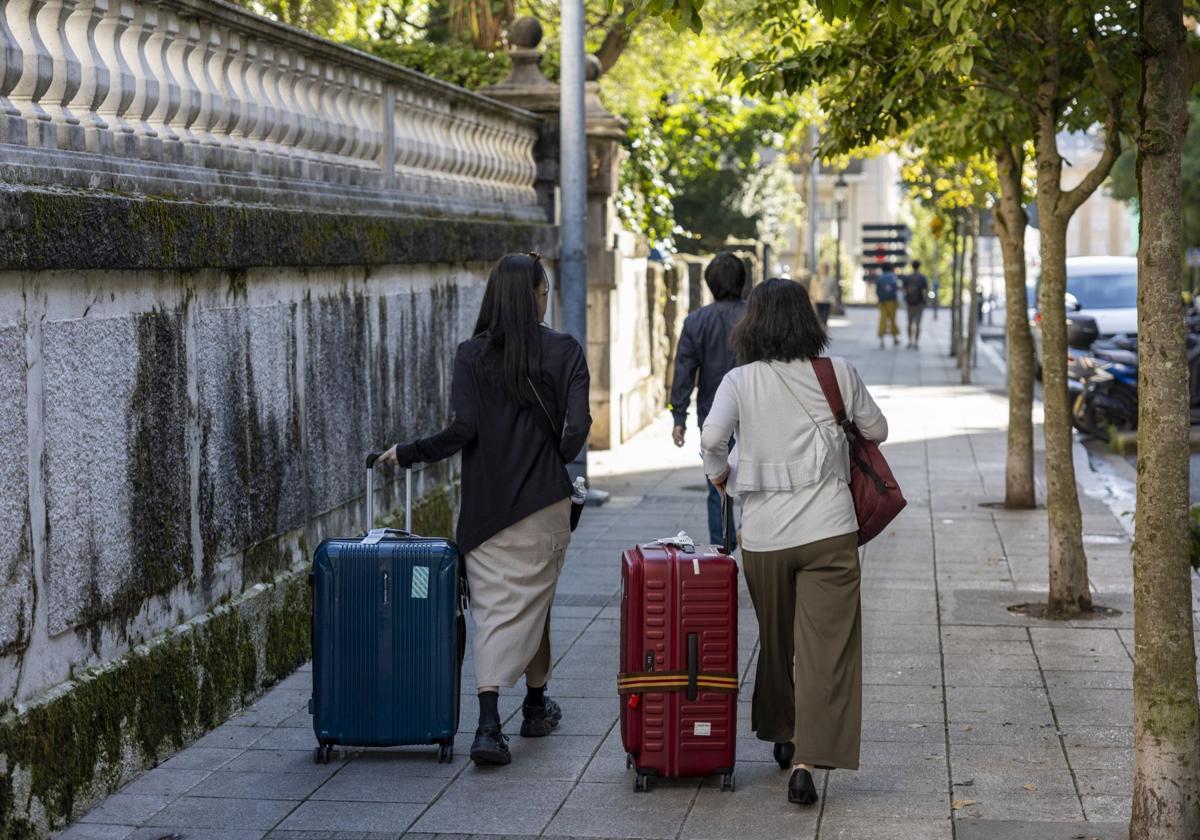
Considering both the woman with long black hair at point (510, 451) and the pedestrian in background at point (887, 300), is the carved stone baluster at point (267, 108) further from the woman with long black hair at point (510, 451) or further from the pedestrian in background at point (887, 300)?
the pedestrian in background at point (887, 300)

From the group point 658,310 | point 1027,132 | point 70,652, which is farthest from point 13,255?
point 658,310

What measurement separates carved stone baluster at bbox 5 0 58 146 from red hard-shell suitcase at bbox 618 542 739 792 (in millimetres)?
2331

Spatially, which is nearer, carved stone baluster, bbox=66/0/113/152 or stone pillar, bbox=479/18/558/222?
carved stone baluster, bbox=66/0/113/152

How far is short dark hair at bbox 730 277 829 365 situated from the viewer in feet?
20.0

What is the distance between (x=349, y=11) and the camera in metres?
25.0

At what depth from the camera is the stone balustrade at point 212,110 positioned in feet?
19.7

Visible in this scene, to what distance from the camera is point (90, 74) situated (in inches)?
251

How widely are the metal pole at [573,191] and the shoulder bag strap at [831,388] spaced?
6978 millimetres

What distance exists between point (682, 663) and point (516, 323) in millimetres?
1319

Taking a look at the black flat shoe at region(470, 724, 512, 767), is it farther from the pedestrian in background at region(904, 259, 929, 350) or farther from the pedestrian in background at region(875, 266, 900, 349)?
the pedestrian in background at region(904, 259, 929, 350)

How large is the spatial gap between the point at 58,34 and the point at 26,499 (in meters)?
1.58

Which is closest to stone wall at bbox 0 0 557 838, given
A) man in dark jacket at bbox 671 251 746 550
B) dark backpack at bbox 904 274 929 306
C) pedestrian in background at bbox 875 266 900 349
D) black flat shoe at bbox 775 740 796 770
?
man in dark jacket at bbox 671 251 746 550

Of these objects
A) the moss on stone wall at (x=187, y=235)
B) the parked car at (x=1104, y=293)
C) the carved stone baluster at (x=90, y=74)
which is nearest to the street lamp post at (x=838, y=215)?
the parked car at (x=1104, y=293)

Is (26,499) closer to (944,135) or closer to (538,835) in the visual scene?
(538,835)
